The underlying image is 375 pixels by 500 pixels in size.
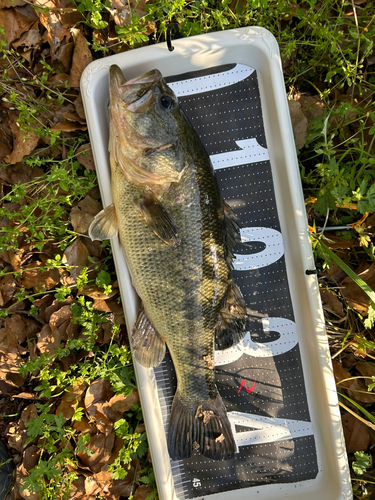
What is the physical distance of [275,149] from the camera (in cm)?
188

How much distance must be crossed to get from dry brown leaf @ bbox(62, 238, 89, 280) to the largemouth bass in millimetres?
341

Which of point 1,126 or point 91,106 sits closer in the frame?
point 91,106

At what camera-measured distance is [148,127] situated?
1513mm

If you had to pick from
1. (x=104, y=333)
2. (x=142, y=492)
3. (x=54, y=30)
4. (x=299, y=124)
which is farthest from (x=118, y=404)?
(x=54, y=30)

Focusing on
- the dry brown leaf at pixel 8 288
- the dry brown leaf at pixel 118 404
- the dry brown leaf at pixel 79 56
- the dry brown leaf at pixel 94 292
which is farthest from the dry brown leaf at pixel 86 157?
the dry brown leaf at pixel 118 404

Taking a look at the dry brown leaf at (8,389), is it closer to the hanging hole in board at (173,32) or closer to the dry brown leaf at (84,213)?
the dry brown leaf at (84,213)

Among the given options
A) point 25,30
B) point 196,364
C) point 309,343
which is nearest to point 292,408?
point 309,343

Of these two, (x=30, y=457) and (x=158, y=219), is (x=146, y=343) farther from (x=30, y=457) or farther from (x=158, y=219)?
(x=30, y=457)

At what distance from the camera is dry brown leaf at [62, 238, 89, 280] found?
1988mm

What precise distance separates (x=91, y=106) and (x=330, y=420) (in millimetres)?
2210

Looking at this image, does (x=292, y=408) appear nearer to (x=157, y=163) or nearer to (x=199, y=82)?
(x=157, y=163)

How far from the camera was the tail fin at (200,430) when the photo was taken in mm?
1778

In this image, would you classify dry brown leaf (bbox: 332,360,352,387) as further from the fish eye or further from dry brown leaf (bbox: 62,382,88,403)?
the fish eye

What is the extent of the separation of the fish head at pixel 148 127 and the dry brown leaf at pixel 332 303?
4.06ft
